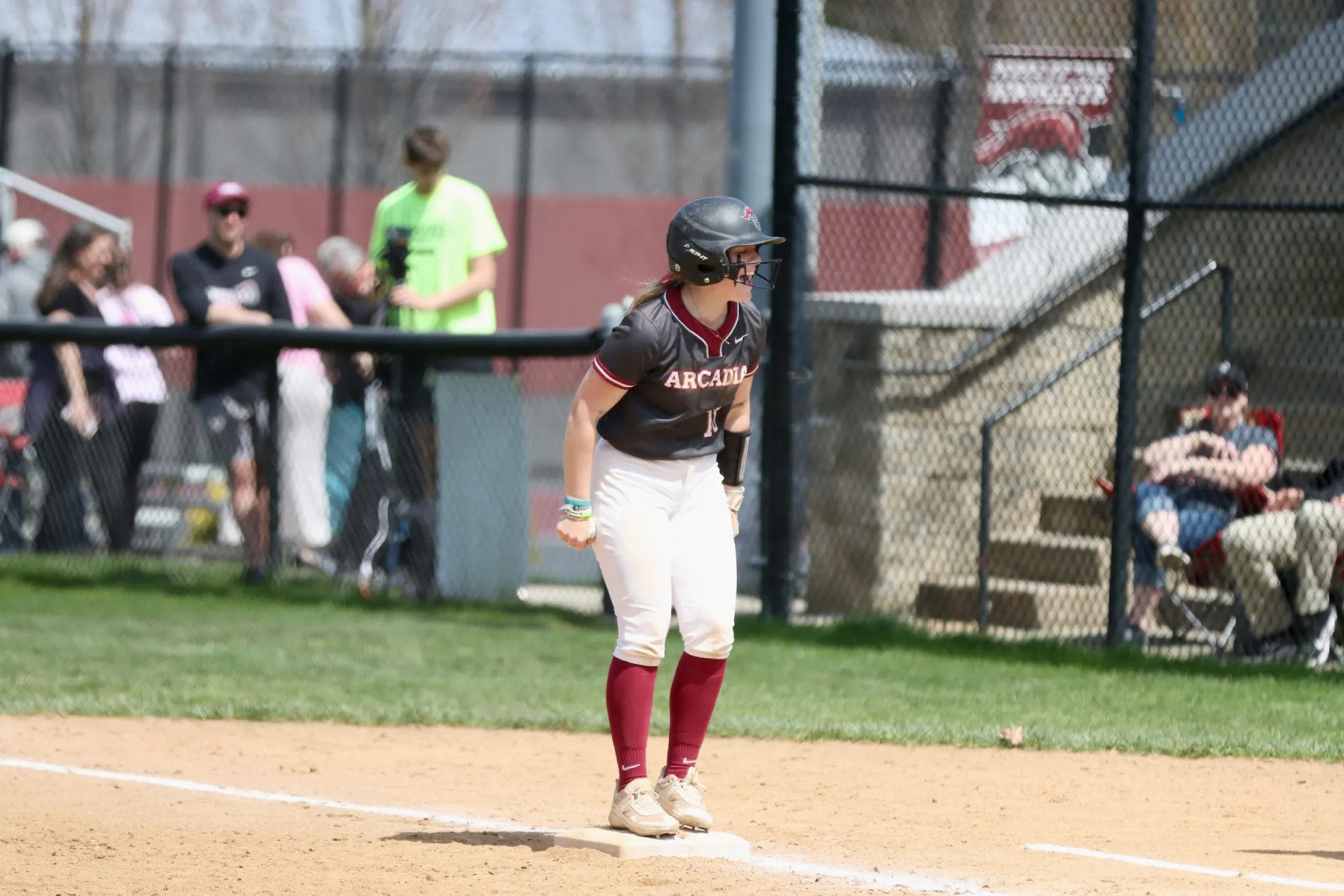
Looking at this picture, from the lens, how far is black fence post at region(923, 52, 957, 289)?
1166 centimetres

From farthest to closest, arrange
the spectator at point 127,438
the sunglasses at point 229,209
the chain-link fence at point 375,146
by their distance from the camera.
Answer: the chain-link fence at point 375,146, the spectator at point 127,438, the sunglasses at point 229,209

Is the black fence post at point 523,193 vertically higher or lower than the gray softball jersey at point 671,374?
higher

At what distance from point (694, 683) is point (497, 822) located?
84 cm

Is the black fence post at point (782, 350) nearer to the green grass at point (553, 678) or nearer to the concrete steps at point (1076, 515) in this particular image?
the green grass at point (553, 678)

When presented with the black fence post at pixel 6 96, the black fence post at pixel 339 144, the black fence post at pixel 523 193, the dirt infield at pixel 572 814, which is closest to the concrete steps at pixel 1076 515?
the dirt infield at pixel 572 814

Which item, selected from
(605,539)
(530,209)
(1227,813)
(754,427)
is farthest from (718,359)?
(530,209)

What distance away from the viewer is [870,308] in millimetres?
11094

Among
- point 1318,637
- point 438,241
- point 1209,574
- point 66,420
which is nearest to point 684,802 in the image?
point 1318,637

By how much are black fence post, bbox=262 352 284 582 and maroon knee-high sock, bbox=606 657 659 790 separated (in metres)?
→ 5.95

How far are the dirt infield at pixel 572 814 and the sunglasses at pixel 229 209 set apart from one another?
165 inches

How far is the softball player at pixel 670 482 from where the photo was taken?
553 cm

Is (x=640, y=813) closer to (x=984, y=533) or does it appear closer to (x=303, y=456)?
→ (x=984, y=533)

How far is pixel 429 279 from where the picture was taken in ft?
36.8

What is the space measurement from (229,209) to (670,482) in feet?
21.2
